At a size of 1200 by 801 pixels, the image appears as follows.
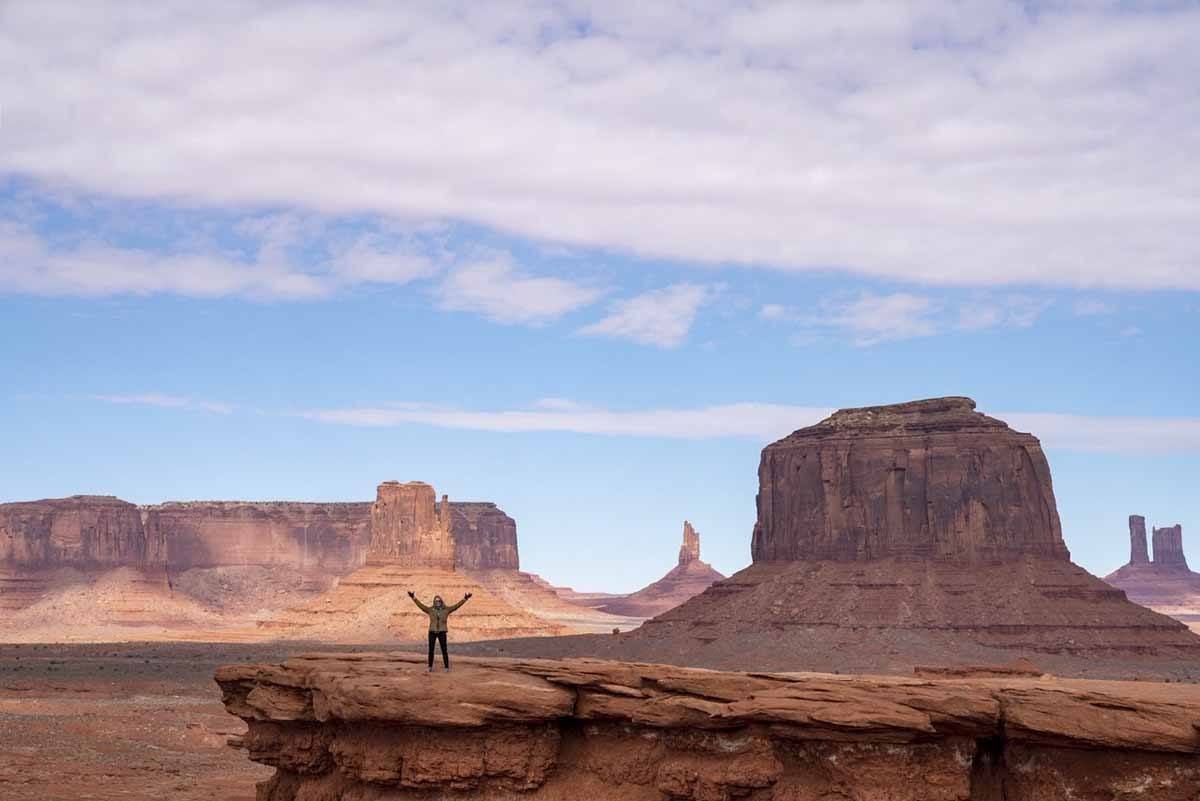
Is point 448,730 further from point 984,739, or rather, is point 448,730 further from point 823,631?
point 823,631

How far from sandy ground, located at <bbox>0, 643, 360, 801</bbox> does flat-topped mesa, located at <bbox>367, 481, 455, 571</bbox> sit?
68.4 metres

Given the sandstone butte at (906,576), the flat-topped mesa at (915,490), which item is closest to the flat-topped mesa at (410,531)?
the sandstone butte at (906,576)

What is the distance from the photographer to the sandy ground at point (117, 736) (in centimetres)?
3244

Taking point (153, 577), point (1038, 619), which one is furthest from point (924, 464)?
point (153, 577)

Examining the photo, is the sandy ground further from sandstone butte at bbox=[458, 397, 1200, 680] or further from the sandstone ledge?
sandstone butte at bbox=[458, 397, 1200, 680]

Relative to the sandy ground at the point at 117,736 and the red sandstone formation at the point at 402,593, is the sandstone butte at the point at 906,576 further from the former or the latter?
the sandy ground at the point at 117,736

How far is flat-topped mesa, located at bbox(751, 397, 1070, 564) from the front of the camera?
307 ft

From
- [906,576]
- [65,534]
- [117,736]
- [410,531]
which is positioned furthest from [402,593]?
[117,736]

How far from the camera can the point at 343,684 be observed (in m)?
22.1

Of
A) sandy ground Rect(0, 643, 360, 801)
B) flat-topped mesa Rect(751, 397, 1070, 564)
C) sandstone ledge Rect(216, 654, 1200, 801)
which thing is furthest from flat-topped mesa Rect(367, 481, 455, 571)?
sandstone ledge Rect(216, 654, 1200, 801)

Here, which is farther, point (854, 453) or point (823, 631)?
point (854, 453)

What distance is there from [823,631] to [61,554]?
132157mm

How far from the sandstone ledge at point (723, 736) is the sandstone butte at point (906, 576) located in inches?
2196

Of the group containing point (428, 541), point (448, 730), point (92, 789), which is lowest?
point (92, 789)
